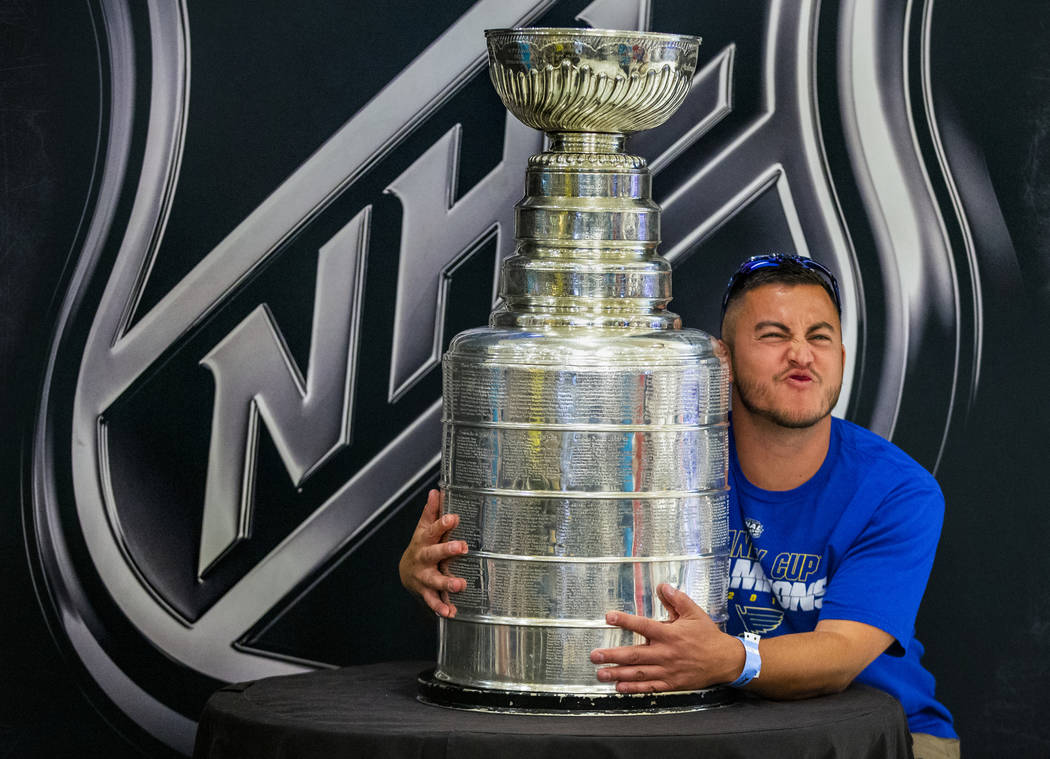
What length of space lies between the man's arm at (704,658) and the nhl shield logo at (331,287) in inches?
47.0

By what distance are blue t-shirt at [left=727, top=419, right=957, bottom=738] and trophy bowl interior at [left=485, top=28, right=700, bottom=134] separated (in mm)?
609

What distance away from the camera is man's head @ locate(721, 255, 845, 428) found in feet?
7.52

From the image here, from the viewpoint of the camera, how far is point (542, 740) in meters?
1.83

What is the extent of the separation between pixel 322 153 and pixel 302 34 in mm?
255

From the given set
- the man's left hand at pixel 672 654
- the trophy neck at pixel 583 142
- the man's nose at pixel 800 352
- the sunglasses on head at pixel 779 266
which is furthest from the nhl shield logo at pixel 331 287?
the man's left hand at pixel 672 654

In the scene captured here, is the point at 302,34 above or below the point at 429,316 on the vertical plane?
above

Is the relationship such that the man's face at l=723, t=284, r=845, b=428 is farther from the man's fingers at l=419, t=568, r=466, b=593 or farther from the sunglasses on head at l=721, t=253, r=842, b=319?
the man's fingers at l=419, t=568, r=466, b=593

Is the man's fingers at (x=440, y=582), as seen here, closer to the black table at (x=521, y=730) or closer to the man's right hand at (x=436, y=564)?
the man's right hand at (x=436, y=564)

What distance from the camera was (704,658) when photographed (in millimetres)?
2004

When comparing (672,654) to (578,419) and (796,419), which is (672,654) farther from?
(796,419)

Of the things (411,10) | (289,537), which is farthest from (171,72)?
(289,537)

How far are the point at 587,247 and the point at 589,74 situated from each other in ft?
0.79

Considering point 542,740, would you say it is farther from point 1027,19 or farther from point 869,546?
point 1027,19

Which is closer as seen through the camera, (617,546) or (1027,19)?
(617,546)
